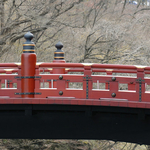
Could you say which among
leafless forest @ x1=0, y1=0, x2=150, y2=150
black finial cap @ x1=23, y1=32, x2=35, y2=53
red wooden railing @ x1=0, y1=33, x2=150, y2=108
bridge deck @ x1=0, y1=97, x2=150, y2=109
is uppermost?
leafless forest @ x1=0, y1=0, x2=150, y2=150

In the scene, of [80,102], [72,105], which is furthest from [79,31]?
[80,102]

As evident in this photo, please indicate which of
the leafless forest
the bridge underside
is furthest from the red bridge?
the leafless forest

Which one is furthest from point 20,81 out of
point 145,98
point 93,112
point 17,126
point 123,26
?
point 123,26

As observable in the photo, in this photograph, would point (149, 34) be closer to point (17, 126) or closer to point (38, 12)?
point (38, 12)

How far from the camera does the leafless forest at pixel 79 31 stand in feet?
54.4

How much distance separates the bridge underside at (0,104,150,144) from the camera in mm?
7711

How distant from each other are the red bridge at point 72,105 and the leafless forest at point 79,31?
8257 millimetres

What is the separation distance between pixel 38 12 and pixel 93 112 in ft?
34.8

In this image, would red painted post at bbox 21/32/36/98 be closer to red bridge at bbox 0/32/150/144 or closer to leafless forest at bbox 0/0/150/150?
red bridge at bbox 0/32/150/144

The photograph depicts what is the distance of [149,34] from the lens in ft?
57.7

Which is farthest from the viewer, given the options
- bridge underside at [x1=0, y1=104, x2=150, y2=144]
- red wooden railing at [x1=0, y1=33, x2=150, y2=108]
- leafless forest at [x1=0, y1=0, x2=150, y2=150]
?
leafless forest at [x1=0, y1=0, x2=150, y2=150]

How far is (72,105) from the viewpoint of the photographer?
761 cm

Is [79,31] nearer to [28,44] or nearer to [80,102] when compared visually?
[28,44]

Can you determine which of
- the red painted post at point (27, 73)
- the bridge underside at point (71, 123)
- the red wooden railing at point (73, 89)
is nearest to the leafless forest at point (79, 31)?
the bridge underside at point (71, 123)
